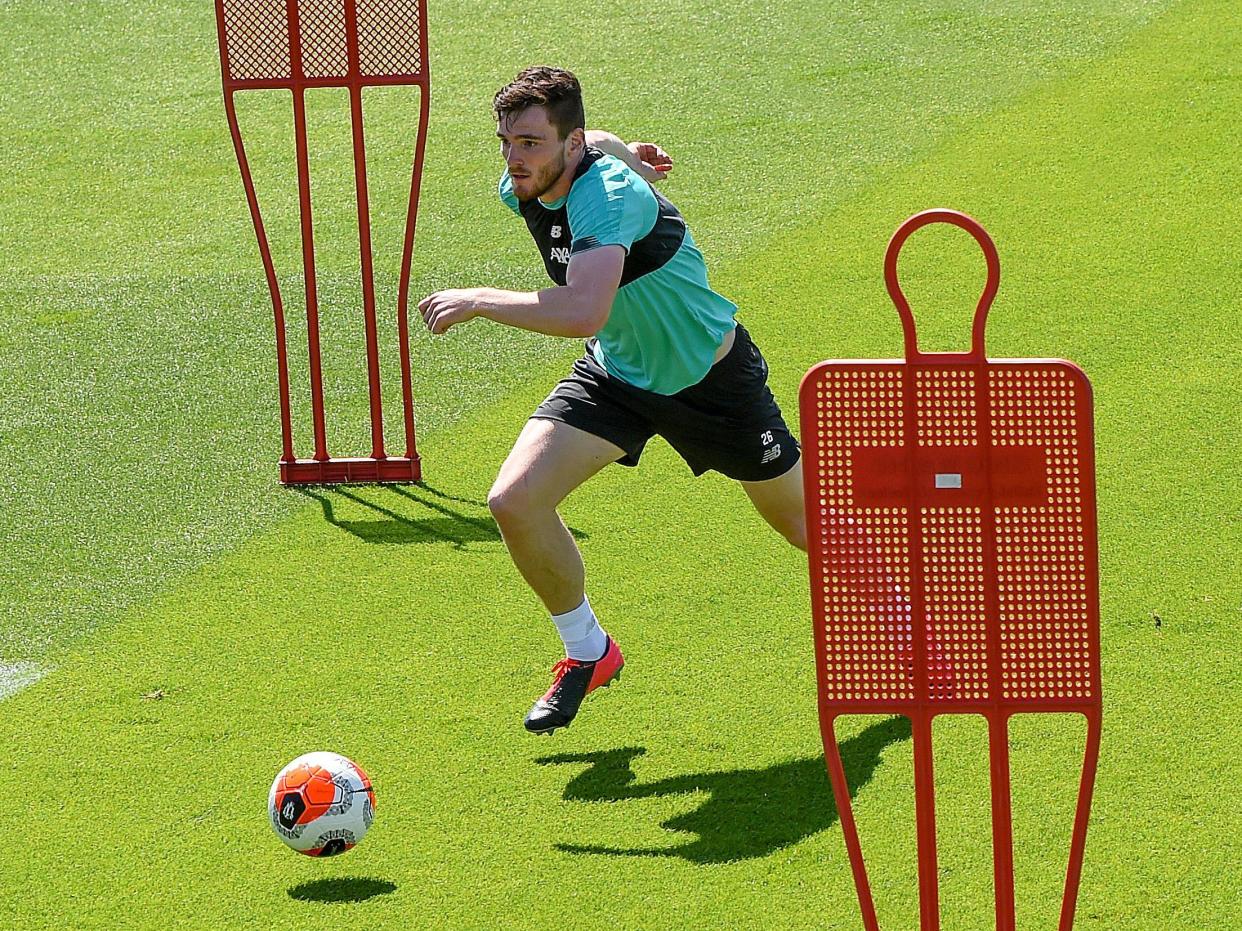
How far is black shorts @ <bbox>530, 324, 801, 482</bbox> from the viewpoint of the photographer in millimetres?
5699

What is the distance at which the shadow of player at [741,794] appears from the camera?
16.4 feet

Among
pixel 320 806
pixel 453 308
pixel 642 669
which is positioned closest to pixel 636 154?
pixel 642 669

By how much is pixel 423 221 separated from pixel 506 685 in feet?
17.7

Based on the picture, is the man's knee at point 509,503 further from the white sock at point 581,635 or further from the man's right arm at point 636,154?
the man's right arm at point 636,154

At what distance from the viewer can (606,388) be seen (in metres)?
5.73

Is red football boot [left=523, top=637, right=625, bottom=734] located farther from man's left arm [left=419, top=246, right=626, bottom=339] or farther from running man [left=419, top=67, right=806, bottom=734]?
man's left arm [left=419, top=246, right=626, bottom=339]

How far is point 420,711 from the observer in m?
5.89

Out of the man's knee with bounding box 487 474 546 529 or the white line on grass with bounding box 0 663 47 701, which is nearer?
the man's knee with bounding box 487 474 546 529

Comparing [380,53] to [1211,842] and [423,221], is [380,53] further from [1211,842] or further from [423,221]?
[1211,842]

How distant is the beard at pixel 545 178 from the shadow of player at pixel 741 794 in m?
1.76

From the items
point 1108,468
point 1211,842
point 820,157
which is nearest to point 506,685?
point 1211,842

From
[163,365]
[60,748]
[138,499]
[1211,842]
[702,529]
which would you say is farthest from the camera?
[163,365]

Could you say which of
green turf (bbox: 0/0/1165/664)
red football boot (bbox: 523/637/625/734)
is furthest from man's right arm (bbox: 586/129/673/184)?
green turf (bbox: 0/0/1165/664)

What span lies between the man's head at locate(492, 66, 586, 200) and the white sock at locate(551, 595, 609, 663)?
1.36m
